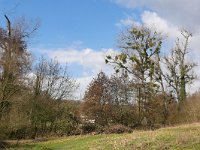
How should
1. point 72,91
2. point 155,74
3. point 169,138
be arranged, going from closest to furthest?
1. point 169,138
2. point 72,91
3. point 155,74

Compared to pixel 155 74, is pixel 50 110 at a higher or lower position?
lower

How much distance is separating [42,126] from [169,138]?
25.8 meters

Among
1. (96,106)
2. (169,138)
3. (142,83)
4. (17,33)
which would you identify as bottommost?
(169,138)

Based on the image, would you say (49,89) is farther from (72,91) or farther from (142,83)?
(142,83)

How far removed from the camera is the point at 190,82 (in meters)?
52.5

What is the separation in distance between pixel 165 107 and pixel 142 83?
13.4ft

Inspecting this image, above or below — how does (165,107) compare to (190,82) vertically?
below

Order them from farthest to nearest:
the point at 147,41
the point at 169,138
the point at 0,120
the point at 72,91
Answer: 1. the point at 147,41
2. the point at 72,91
3. the point at 0,120
4. the point at 169,138

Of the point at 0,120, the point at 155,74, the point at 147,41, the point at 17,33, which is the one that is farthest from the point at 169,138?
the point at 155,74

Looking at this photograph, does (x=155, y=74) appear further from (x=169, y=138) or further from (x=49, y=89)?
(x=169, y=138)

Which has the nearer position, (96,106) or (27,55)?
(27,55)

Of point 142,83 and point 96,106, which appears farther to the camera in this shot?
point 142,83

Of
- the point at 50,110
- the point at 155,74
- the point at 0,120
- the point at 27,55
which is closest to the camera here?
Result: the point at 0,120

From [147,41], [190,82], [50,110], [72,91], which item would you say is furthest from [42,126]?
[190,82]
